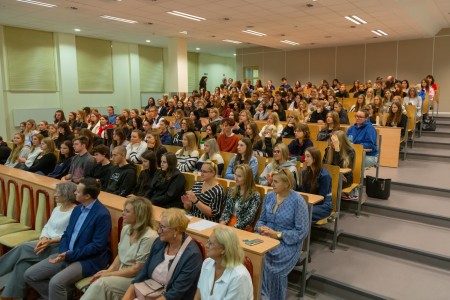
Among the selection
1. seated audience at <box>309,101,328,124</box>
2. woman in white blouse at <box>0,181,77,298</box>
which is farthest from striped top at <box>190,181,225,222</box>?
seated audience at <box>309,101,328,124</box>

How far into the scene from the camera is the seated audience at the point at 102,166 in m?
4.28

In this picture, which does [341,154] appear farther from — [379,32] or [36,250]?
[379,32]

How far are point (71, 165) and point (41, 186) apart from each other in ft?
3.01

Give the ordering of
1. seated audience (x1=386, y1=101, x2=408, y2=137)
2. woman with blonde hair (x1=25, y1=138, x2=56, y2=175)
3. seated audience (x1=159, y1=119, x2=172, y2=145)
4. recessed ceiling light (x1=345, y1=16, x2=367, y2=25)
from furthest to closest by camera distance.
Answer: recessed ceiling light (x1=345, y1=16, x2=367, y2=25) < seated audience (x1=386, y1=101, x2=408, y2=137) < seated audience (x1=159, y1=119, x2=172, y2=145) < woman with blonde hair (x1=25, y1=138, x2=56, y2=175)

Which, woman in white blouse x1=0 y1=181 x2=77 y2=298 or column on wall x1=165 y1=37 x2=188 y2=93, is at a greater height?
column on wall x1=165 y1=37 x2=188 y2=93

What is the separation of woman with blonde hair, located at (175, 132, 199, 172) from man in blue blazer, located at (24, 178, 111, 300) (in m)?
1.66

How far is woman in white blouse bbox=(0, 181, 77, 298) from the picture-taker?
3002 millimetres

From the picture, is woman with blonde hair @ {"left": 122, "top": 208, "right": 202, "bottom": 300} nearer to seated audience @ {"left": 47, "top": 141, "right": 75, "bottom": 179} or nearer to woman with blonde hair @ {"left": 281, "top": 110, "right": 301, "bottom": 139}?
seated audience @ {"left": 47, "top": 141, "right": 75, "bottom": 179}

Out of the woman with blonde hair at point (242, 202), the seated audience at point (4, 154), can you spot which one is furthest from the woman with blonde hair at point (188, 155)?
the seated audience at point (4, 154)

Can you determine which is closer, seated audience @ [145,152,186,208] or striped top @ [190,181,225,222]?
striped top @ [190,181,225,222]

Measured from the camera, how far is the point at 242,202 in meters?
3.05

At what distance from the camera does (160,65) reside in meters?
14.8

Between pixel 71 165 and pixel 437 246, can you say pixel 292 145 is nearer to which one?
pixel 437 246

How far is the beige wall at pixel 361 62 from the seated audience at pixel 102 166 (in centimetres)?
1173
